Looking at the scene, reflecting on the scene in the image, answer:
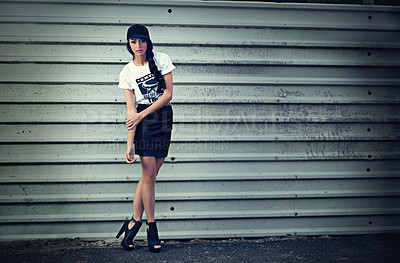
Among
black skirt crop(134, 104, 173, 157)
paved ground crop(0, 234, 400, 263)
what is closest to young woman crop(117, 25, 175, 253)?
black skirt crop(134, 104, 173, 157)

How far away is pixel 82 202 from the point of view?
488 cm

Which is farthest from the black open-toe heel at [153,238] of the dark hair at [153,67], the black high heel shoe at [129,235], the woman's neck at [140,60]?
the woman's neck at [140,60]

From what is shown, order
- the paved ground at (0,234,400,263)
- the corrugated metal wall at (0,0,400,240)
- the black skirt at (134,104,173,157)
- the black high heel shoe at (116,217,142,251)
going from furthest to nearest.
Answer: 1. the corrugated metal wall at (0,0,400,240)
2. the black high heel shoe at (116,217,142,251)
3. the black skirt at (134,104,173,157)
4. the paved ground at (0,234,400,263)

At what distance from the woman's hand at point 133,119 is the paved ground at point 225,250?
1.43 metres

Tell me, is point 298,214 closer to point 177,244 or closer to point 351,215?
point 351,215

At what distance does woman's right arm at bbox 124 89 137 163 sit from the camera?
4.48 meters

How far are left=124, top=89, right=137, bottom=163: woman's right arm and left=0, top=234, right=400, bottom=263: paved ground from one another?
3.52 feet

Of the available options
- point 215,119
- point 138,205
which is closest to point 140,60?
point 215,119

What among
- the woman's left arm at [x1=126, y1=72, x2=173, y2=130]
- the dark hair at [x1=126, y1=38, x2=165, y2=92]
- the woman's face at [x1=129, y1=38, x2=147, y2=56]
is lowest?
the woman's left arm at [x1=126, y1=72, x2=173, y2=130]

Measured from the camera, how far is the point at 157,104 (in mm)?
4410

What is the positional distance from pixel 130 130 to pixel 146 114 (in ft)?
0.95

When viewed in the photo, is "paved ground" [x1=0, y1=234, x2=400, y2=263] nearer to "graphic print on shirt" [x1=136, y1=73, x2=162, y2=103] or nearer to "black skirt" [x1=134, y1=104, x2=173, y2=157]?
"black skirt" [x1=134, y1=104, x2=173, y2=157]

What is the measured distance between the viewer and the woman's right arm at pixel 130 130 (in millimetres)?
4477

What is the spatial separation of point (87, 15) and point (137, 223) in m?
2.49
